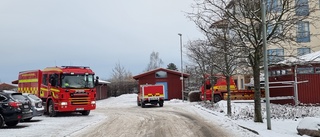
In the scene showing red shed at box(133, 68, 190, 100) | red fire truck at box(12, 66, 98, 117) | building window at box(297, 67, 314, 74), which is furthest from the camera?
red shed at box(133, 68, 190, 100)

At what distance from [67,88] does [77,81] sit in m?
0.79

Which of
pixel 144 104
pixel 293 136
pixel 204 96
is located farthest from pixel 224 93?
pixel 293 136

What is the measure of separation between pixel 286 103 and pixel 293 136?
1538 centimetres

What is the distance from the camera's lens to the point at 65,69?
22.2 m

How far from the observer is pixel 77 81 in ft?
72.9

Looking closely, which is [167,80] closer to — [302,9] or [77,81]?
[77,81]

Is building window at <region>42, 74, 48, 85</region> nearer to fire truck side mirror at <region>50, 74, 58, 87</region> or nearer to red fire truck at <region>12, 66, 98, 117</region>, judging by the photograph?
red fire truck at <region>12, 66, 98, 117</region>

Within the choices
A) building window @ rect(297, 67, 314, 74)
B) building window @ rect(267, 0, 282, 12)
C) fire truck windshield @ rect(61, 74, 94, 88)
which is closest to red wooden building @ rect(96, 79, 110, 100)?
fire truck windshield @ rect(61, 74, 94, 88)

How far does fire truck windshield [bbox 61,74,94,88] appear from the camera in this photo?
861 inches

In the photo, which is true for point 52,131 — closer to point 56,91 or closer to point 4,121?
point 4,121

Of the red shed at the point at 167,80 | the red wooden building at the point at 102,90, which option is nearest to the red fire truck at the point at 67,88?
the red shed at the point at 167,80

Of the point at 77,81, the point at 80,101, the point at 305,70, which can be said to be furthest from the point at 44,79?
the point at 305,70

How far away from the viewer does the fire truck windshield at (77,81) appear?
21.9 metres

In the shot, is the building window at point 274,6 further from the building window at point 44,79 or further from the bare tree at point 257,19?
the building window at point 44,79
